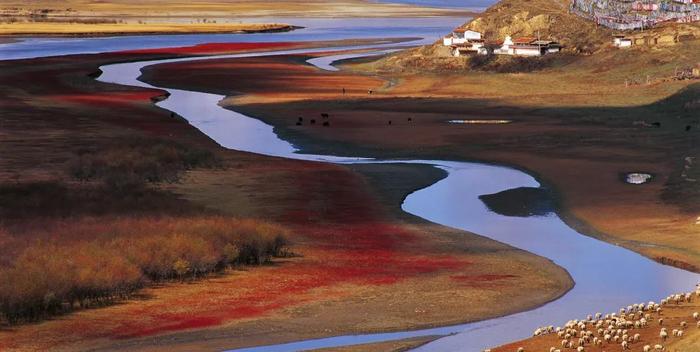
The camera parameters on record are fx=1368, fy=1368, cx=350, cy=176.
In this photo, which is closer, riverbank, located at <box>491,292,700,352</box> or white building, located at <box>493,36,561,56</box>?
riverbank, located at <box>491,292,700,352</box>

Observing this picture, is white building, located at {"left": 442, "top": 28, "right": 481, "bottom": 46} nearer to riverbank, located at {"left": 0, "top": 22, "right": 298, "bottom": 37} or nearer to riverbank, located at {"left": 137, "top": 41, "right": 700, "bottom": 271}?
riverbank, located at {"left": 137, "top": 41, "right": 700, "bottom": 271}

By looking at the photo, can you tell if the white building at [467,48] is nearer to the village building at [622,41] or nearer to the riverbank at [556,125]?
the riverbank at [556,125]

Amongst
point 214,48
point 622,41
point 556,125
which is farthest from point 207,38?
point 556,125

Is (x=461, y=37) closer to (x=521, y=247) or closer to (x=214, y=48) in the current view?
(x=214, y=48)

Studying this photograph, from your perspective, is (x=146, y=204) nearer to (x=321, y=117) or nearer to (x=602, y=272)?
(x=602, y=272)

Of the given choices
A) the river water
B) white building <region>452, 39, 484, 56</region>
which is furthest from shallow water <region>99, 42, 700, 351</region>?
white building <region>452, 39, 484, 56</region>

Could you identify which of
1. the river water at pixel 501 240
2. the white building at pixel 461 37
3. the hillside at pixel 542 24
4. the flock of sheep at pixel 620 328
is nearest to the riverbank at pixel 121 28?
the hillside at pixel 542 24

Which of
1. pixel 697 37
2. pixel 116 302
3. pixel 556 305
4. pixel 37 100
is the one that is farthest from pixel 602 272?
pixel 697 37
